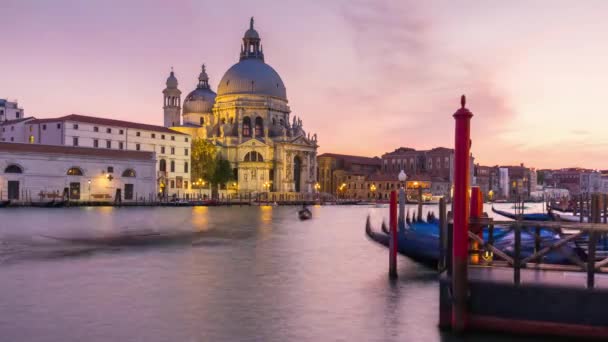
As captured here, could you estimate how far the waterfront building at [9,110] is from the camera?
11169 cm

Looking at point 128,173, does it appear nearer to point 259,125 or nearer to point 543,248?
point 259,125

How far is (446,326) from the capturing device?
1030 centimetres

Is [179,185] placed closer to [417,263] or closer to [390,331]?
[417,263]

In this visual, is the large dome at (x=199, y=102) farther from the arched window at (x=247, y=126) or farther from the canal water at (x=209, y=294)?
the canal water at (x=209, y=294)

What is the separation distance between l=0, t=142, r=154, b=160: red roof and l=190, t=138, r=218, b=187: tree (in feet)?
51.1

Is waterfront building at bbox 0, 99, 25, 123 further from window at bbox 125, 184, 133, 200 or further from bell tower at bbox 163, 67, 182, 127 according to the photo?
window at bbox 125, 184, 133, 200

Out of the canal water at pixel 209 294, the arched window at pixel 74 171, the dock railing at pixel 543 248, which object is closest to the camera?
the dock railing at pixel 543 248

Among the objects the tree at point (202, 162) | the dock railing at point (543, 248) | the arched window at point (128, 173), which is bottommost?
the dock railing at point (543, 248)

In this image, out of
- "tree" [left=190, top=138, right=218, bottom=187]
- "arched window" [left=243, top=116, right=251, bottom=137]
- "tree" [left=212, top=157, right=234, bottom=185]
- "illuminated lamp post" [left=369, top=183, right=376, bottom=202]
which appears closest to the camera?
"tree" [left=190, top=138, right=218, bottom=187]

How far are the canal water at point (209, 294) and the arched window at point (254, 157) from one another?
72.7 m

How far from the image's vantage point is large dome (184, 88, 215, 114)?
109188 millimetres

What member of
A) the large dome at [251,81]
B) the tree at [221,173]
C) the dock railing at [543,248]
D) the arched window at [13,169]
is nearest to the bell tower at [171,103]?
the large dome at [251,81]

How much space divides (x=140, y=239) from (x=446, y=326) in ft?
64.6

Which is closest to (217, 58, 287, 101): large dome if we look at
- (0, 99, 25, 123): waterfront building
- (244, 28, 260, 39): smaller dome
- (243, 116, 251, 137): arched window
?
(243, 116, 251, 137): arched window
